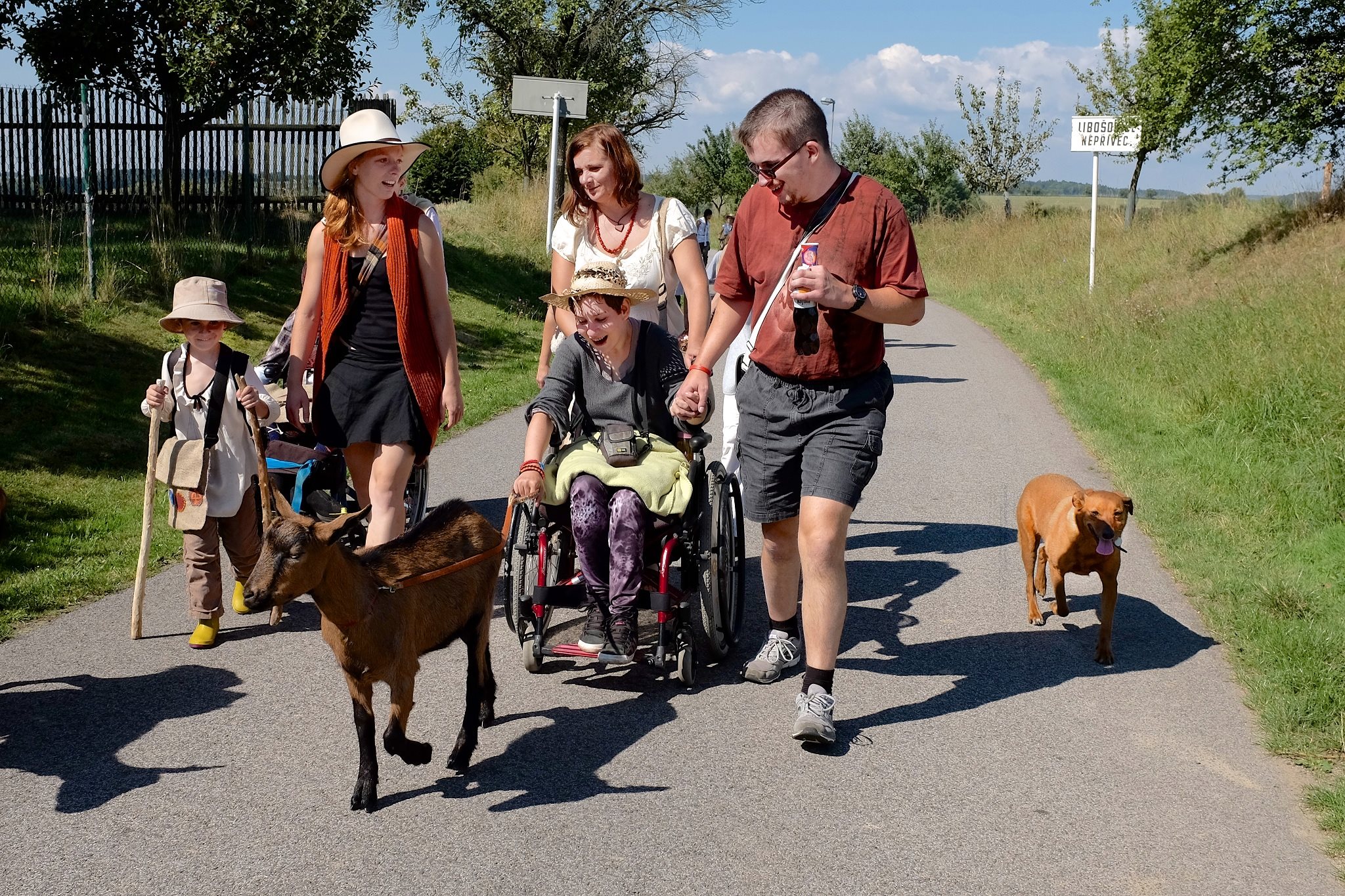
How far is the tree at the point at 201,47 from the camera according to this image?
51.2 ft

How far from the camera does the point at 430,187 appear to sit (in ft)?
164

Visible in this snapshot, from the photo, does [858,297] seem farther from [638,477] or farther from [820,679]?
[820,679]

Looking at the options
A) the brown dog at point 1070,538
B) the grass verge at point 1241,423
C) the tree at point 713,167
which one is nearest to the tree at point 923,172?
the tree at point 713,167

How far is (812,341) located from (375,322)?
6.16 feet

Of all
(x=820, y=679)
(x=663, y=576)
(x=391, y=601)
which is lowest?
(x=820, y=679)

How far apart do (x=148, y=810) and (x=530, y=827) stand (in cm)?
120

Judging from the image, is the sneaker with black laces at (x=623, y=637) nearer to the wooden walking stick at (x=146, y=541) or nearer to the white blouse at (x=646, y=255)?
the white blouse at (x=646, y=255)

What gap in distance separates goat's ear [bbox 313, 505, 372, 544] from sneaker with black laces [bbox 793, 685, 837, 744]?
176 cm

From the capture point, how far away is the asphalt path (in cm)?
372

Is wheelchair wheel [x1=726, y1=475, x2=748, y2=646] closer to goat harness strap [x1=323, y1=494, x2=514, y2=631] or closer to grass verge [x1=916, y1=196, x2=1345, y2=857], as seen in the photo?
goat harness strap [x1=323, y1=494, x2=514, y2=631]

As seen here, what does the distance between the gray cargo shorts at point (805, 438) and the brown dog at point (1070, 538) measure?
147 centimetres

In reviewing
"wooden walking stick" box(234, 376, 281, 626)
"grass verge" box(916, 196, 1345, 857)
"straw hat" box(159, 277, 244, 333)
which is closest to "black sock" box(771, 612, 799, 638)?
"grass verge" box(916, 196, 1345, 857)

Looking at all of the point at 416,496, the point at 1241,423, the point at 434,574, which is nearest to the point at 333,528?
the point at 434,574

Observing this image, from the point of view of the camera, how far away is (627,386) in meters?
5.50
